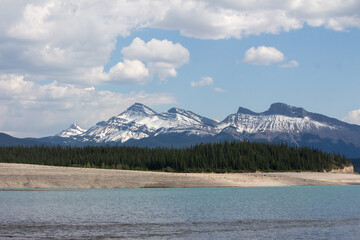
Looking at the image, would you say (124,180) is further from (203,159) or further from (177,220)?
(177,220)

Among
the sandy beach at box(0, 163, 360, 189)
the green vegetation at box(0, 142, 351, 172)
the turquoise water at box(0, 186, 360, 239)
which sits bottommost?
the turquoise water at box(0, 186, 360, 239)

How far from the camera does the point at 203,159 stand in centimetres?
14062

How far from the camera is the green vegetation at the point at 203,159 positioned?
138 metres

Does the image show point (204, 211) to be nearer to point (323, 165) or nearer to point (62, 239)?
point (62, 239)

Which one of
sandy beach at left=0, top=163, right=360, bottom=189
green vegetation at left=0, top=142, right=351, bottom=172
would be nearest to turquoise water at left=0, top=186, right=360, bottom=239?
sandy beach at left=0, top=163, right=360, bottom=189

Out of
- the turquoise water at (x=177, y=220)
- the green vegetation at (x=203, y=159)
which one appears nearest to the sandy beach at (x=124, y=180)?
the green vegetation at (x=203, y=159)

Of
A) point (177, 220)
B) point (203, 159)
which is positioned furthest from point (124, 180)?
point (177, 220)

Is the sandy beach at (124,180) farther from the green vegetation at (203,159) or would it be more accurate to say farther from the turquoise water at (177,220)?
the turquoise water at (177,220)

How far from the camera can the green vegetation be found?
138250mm

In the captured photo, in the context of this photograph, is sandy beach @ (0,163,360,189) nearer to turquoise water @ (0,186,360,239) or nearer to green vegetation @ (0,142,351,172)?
green vegetation @ (0,142,351,172)

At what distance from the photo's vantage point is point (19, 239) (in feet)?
108

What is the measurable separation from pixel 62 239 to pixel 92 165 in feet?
364

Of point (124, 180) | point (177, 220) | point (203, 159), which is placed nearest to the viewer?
point (177, 220)

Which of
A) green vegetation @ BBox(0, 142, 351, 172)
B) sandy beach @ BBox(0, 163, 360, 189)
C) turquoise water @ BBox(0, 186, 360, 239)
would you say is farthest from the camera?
green vegetation @ BBox(0, 142, 351, 172)
